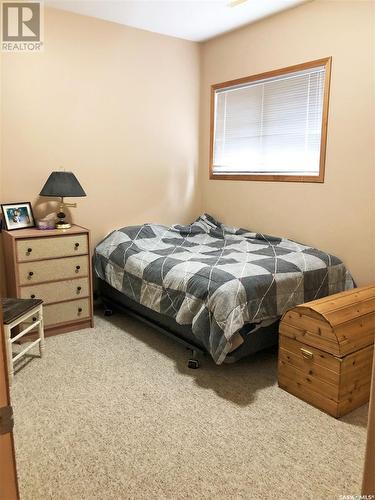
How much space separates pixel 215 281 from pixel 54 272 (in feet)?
4.37

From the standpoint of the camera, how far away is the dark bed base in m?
2.38

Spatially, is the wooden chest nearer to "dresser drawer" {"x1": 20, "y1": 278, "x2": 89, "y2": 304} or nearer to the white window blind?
the white window blind

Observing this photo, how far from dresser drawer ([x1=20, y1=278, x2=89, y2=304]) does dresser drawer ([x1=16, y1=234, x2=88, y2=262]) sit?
0.22 metres

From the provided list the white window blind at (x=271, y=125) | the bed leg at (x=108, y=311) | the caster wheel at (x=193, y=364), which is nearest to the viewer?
the caster wheel at (x=193, y=364)

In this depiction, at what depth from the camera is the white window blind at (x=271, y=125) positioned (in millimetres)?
3117

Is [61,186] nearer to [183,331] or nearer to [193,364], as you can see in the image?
[183,331]

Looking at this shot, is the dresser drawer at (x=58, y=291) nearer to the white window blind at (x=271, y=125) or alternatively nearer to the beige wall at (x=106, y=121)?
the beige wall at (x=106, y=121)

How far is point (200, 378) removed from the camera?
2422 mm

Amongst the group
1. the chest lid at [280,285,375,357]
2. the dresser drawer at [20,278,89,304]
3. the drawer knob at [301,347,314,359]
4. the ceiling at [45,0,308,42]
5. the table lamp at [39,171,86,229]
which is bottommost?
the drawer knob at [301,347,314,359]

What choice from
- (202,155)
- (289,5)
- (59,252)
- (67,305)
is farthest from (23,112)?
(289,5)

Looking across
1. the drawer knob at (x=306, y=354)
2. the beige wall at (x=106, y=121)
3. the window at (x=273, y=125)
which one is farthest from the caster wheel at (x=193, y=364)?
the window at (x=273, y=125)

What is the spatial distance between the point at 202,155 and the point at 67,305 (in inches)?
83.8

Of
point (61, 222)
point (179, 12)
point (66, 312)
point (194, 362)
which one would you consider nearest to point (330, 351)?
point (194, 362)

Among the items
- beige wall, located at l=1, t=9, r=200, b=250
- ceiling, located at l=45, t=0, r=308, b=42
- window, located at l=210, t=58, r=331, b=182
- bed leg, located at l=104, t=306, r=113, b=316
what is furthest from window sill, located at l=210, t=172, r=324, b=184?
bed leg, located at l=104, t=306, r=113, b=316
